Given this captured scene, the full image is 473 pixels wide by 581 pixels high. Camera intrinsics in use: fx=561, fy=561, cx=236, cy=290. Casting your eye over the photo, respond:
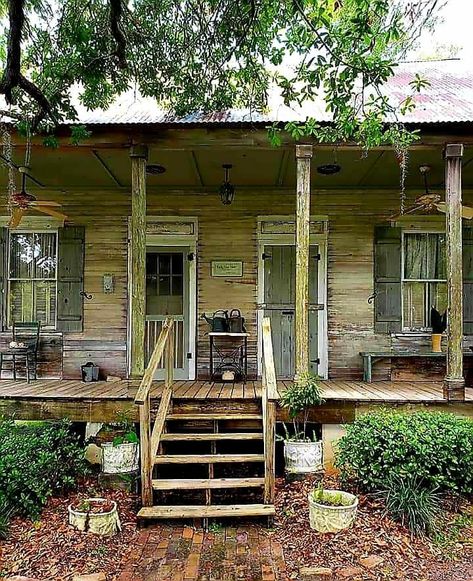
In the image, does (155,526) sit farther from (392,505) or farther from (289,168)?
(289,168)

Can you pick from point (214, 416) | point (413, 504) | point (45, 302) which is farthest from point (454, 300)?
point (45, 302)

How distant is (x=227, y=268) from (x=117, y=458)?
328cm

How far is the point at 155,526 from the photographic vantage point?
440 cm

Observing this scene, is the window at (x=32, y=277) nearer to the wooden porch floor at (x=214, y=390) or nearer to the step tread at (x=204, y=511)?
Result: the wooden porch floor at (x=214, y=390)

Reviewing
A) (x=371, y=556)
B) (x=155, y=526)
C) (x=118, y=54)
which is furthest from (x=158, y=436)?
(x=118, y=54)

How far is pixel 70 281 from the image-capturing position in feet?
24.7

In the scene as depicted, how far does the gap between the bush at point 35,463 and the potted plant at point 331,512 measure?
6.81 ft

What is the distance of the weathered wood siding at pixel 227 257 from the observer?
751 centimetres

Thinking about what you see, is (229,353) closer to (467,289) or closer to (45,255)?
(45,255)

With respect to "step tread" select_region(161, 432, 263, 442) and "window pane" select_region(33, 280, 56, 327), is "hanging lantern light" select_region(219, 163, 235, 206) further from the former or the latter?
"step tread" select_region(161, 432, 263, 442)

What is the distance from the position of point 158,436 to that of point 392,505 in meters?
2.01

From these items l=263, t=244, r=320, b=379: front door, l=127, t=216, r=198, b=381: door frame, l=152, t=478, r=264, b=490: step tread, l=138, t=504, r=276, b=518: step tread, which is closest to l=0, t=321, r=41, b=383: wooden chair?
l=127, t=216, r=198, b=381: door frame

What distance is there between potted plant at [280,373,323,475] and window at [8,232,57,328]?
3.81m

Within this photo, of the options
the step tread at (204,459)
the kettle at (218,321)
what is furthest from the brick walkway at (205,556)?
the kettle at (218,321)
